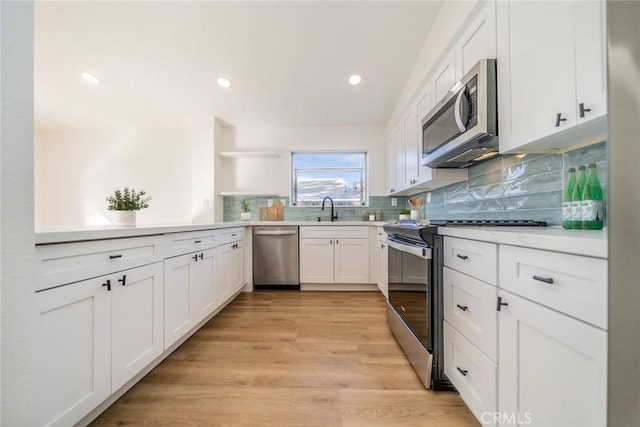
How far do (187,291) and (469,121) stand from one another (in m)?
2.21

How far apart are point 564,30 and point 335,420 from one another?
74.8 inches

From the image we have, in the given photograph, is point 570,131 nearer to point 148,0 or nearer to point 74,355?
point 74,355

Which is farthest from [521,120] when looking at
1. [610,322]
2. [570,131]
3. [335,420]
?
[335,420]

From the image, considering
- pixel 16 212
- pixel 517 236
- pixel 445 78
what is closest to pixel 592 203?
pixel 517 236

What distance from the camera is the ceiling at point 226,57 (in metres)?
1.98

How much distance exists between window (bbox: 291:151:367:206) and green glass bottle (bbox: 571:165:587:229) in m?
2.87

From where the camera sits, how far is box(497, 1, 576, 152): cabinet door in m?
0.90

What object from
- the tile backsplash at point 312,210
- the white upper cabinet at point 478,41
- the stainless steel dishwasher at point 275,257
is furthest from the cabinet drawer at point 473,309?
the tile backsplash at point 312,210

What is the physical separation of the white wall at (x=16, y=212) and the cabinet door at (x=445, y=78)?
2.03 m

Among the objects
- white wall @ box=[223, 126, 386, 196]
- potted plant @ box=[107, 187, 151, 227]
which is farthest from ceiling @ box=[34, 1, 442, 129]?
potted plant @ box=[107, 187, 151, 227]

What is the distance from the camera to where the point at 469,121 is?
54.2 inches

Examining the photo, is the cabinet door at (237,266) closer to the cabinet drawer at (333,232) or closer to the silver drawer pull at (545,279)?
the cabinet drawer at (333,232)

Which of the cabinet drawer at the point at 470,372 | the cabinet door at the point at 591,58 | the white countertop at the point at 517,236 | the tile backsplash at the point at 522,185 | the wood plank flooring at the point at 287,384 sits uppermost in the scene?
the cabinet door at the point at 591,58

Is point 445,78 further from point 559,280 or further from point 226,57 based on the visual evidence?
point 226,57
